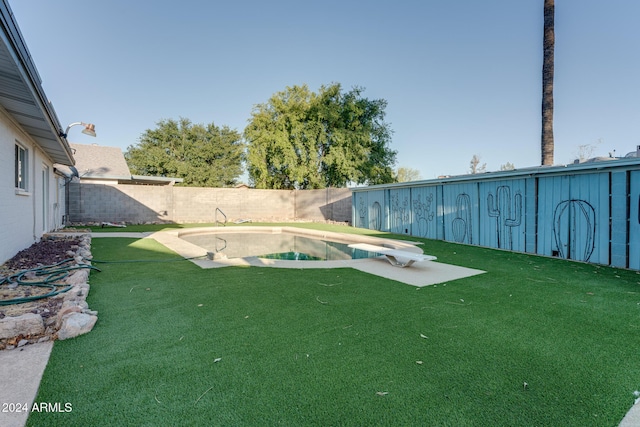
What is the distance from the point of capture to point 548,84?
9273mm

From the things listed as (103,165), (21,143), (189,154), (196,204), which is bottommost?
(196,204)

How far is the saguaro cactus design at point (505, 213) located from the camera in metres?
7.69

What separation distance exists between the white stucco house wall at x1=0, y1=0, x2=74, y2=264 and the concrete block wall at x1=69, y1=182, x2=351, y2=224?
4.36m

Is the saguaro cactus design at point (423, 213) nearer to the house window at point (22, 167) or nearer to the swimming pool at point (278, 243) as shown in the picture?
the swimming pool at point (278, 243)

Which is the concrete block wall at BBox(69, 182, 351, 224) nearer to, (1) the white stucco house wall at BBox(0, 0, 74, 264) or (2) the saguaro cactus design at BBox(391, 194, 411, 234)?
(2) the saguaro cactus design at BBox(391, 194, 411, 234)

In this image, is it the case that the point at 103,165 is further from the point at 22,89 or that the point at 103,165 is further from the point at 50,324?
the point at 50,324

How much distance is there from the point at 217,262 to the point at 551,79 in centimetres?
1080

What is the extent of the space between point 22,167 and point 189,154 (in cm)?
2577

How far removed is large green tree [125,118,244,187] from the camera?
29.8 meters

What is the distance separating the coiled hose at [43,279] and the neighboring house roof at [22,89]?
94.3 inches

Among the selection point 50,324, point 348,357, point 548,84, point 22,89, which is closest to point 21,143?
point 22,89

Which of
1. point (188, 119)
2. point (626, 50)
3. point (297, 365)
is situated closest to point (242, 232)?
point (297, 365)

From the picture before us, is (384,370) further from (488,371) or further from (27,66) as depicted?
(27,66)

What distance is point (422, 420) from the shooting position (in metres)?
1.64
